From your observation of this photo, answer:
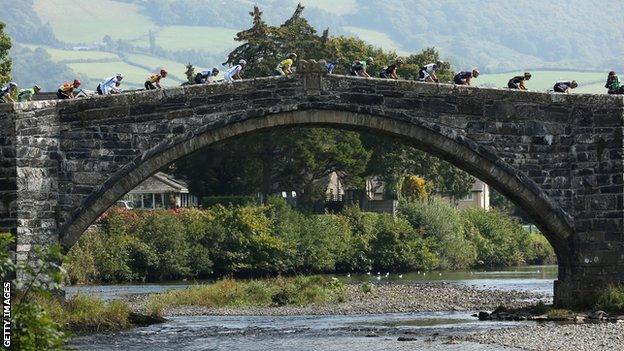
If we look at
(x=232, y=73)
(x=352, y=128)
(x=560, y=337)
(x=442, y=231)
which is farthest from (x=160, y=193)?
(x=560, y=337)

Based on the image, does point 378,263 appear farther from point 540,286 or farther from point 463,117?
point 463,117

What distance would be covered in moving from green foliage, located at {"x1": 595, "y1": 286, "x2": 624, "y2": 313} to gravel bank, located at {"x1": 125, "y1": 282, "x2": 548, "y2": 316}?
609 centimetres

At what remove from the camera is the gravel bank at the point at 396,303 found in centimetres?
4850

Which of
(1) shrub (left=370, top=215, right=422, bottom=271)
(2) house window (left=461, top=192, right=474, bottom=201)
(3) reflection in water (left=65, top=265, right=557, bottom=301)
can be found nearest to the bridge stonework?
(3) reflection in water (left=65, top=265, right=557, bottom=301)

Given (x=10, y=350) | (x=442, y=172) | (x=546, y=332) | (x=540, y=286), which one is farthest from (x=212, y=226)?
(x=10, y=350)

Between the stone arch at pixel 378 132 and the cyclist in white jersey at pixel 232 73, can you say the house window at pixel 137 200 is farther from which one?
the stone arch at pixel 378 132

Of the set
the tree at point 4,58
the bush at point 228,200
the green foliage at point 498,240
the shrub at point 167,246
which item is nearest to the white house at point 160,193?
the bush at point 228,200

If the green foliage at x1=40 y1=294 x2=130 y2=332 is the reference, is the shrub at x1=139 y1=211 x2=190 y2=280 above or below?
above

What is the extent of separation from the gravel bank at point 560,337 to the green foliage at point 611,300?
1.90 m

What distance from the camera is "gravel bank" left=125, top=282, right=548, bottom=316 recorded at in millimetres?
48500

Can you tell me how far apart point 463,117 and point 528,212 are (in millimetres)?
3149

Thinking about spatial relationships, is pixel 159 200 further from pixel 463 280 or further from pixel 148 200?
pixel 463 280

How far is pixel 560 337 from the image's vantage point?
37.3 metres

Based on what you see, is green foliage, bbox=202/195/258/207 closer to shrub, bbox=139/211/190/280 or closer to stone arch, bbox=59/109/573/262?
shrub, bbox=139/211/190/280
